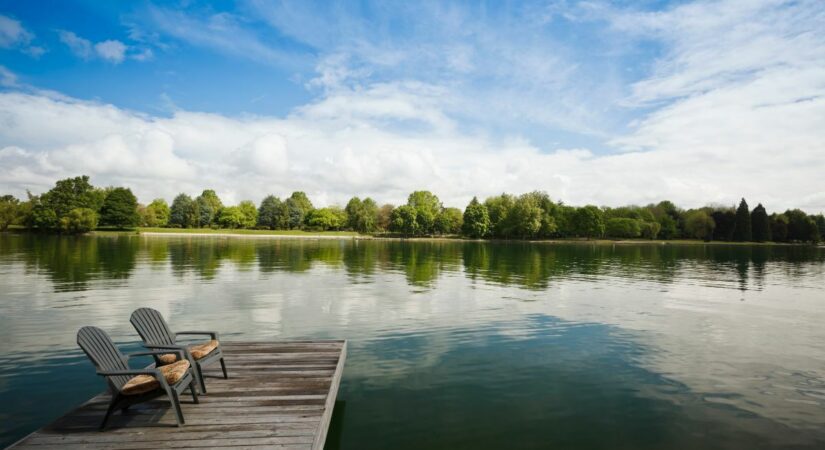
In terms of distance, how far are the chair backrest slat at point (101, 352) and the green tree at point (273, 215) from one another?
161 meters

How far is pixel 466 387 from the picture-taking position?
424 inches

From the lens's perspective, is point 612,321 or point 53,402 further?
point 612,321

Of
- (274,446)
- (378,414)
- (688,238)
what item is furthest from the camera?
(688,238)

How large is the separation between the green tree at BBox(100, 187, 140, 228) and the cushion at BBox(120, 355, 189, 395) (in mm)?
130390

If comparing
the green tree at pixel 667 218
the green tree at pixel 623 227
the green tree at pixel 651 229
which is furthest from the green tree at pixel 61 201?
the green tree at pixel 667 218

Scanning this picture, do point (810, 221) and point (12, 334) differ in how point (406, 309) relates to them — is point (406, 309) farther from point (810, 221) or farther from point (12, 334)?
point (810, 221)

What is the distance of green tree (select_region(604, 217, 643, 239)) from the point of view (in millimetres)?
153000

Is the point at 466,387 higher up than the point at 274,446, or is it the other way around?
the point at 274,446

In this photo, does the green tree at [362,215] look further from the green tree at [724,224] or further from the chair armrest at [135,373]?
the chair armrest at [135,373]

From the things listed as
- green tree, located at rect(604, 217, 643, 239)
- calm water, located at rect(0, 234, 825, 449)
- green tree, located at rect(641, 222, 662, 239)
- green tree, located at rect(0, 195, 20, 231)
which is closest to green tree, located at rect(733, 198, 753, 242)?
green tree, located at rect(641, 222, 662, 239)

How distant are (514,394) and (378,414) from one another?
324 centimetres

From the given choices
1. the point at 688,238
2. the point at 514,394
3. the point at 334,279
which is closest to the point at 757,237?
the point at 688,238

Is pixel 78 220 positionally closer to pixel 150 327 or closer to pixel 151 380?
pixel 150 327

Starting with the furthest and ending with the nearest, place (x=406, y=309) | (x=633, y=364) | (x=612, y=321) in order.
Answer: (x=406, y=309) → (x=612, y=321) → (x=633, y=364)
